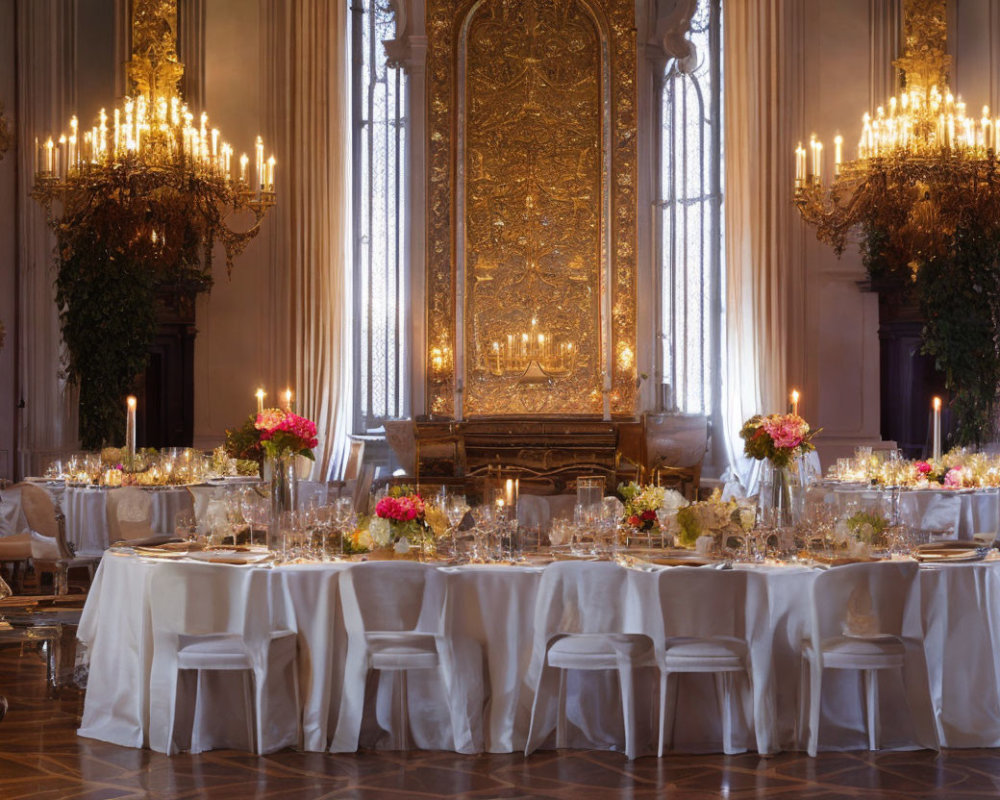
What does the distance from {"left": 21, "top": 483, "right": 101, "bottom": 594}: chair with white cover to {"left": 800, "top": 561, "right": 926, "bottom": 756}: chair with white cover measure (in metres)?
5.10

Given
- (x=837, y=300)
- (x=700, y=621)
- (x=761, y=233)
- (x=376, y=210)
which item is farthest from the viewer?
(x=376, y=210)

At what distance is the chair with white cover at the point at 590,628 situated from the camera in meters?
5.19

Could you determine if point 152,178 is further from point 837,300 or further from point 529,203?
point 837,300

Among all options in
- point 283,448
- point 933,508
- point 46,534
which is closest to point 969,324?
point 933,508

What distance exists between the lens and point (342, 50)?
13.1 metres

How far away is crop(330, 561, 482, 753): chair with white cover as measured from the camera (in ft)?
17.0

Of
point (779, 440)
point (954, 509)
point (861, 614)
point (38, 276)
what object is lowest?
point (861, 614)

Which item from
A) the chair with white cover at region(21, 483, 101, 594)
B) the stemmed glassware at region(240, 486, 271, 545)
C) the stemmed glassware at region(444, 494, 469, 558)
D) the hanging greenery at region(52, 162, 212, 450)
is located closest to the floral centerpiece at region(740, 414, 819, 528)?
the stemmed glassware at region(444, 494, 469, 558)

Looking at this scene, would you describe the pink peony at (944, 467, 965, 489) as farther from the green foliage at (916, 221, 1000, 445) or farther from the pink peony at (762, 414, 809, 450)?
the pink peony at (762, 414, 809, 450)

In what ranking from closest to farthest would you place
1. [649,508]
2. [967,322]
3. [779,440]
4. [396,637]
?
[396,637] < [779,440] < [649,508] < [967,322]

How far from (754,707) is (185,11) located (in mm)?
10271

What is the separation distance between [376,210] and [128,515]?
662 cm

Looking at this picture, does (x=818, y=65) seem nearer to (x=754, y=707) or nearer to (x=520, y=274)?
(x=520, y=274)

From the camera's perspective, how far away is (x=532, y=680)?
17.5 feet
